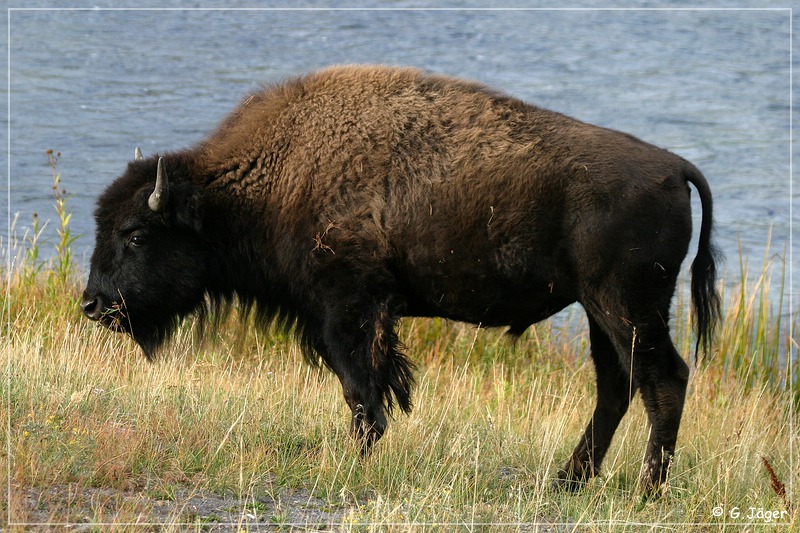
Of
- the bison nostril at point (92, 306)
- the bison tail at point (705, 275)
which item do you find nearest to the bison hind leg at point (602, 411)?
the bison tail at point (705, 275)

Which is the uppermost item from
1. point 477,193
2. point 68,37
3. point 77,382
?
point 477,193

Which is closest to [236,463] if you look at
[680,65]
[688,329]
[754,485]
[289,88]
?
[289,88]

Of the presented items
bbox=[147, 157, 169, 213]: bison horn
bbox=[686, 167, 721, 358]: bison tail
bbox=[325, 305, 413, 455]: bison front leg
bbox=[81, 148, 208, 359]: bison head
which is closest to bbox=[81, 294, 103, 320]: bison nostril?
bbox=[81, 148, 208, 359]: bison head

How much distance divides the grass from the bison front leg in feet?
0.50

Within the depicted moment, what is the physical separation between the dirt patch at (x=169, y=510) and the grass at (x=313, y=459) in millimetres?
10

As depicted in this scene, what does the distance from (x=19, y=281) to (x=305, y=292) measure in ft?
13.1

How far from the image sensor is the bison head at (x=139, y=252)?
19.0ft

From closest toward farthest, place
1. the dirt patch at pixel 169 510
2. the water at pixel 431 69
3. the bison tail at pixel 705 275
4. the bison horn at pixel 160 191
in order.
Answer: the dirt patch at pixel 169 510, the bison tail at pixel 705 275, the bison horn at pixel 160 191, the water at pixel 431 69

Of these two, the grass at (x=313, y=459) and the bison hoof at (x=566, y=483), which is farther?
the bison hoof at (x=566, y=483)

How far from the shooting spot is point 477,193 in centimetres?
527

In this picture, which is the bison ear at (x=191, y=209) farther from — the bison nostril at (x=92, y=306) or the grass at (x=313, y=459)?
the grass at (x=313, y=459)

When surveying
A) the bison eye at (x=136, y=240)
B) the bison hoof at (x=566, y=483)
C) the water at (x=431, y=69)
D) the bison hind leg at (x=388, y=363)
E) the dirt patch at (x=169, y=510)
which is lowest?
the water at (x=431, y=69)

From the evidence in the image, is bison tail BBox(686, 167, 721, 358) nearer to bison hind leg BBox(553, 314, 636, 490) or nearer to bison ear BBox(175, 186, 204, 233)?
bison hind leg BBox(553, 314, 636, 490)

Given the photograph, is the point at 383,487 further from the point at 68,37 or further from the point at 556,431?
the point at 68,37
